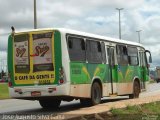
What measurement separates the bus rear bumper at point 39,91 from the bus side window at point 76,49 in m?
1.35

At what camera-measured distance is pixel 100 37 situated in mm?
22266

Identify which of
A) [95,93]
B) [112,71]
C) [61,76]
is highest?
[112,71]

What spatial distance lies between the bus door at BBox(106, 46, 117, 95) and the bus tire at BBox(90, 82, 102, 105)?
1.51 meters

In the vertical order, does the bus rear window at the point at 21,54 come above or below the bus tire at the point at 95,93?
above

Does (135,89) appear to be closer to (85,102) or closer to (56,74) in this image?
(85,102)

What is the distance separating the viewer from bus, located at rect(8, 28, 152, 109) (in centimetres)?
1855

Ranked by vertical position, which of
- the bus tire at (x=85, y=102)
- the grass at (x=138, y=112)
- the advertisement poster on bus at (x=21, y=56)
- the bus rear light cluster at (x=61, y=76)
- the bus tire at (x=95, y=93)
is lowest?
the grass at (x=138, y=112)

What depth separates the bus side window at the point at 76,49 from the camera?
19195 mm

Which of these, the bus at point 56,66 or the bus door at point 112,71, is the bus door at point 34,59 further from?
the bus door at point 112,71

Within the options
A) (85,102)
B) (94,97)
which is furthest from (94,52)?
(85,102)

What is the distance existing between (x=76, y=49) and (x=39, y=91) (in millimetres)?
2280

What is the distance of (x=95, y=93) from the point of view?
2114 cm

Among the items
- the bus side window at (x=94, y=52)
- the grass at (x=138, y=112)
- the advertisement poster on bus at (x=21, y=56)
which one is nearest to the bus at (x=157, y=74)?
the bus side window at (x=94, y=52)

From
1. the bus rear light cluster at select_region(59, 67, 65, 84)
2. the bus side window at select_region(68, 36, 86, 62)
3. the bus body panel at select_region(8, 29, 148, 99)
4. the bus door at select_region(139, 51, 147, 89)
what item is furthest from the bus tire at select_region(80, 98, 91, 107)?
the bus door at select_region(139, 51, 147, 89)
